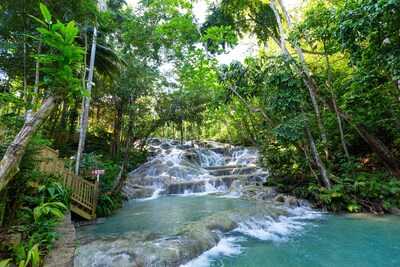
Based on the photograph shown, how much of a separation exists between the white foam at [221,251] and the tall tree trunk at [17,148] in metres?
3.09

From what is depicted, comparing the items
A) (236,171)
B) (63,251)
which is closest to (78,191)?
(63,251)

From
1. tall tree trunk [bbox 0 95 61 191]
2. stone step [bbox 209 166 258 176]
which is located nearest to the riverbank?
tall tree trunk [bbox 0 95 61 191]

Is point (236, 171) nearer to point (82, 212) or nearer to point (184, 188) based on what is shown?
point (184, 188)

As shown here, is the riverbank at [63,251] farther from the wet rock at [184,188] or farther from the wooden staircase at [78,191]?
the wet rock at [184,188]

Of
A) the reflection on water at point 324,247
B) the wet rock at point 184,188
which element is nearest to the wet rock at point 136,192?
the wet rock at point 184,188

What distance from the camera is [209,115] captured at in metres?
13.6

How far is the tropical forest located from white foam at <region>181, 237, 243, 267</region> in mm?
40

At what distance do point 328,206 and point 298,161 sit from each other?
2.51 m

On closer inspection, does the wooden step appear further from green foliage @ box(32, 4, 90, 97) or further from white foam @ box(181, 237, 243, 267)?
green foliage @ box(32, 4, 90, 97)

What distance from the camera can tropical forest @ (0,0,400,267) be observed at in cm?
295

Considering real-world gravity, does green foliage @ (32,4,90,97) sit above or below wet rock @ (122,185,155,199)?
above

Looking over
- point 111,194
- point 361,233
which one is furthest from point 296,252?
point 111,194

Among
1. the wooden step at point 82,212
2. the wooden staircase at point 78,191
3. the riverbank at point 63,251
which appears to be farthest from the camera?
the wooden step at point 82,212

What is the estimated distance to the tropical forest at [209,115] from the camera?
2.95 meters
